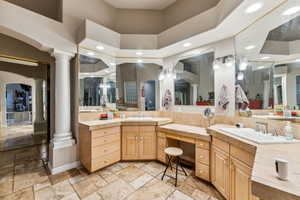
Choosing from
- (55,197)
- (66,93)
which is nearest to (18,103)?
(66,93)

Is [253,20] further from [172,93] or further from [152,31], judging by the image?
[152,31]

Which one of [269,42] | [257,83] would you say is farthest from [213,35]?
[257,83]

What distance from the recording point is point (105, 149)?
2.52m

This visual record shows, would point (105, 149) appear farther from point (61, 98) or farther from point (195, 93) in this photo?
point (195, 93)

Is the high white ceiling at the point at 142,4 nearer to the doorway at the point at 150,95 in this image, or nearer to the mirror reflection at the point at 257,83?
the doorway at the point at 150,95

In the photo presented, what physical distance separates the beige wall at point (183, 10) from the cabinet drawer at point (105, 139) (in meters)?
2.97

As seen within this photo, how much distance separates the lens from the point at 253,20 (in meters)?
1.92

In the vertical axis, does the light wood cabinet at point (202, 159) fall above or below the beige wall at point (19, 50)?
below

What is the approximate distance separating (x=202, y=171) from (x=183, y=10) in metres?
3.35

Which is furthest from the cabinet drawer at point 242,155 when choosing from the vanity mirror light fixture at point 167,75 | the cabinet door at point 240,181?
the vanity mirror light fixture at point 167,75

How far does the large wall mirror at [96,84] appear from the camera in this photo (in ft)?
9.24

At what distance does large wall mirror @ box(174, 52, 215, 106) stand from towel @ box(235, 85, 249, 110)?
A: 432 mm

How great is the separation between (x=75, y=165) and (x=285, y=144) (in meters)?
3.37

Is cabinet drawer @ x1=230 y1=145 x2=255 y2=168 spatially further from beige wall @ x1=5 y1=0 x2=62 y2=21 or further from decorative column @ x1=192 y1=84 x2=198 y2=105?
beige wall @ x1=5 y1=0 x2=62 y2=21
